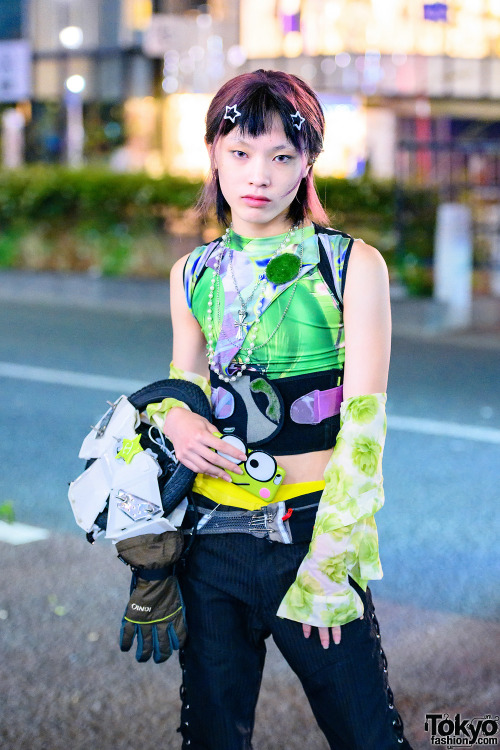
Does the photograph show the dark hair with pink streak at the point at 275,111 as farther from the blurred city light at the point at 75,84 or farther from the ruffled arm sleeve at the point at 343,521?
the blurred city light at the point at 75,84

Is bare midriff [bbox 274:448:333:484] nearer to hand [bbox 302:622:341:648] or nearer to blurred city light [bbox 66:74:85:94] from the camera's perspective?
hand [bbox 302:622:341:648]

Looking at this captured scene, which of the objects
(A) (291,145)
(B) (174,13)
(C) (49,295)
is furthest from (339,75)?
(A) (291,145)

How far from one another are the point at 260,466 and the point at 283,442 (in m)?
0.08

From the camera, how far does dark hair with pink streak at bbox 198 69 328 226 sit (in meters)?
2.31

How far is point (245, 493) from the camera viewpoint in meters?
2.39

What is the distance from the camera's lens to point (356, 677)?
7.50ft

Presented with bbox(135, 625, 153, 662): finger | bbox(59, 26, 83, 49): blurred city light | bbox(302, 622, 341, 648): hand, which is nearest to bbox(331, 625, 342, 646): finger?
bbox(302, 622, 341, 648): hand

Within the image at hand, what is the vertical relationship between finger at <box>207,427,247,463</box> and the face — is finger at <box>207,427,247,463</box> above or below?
below

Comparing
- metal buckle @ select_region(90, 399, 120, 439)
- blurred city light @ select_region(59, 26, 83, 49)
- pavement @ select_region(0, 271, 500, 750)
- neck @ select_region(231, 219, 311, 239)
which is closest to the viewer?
neck @ select_region(231, 219, 311, 239)

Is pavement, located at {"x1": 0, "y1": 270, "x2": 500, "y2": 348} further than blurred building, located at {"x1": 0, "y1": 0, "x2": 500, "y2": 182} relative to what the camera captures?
No

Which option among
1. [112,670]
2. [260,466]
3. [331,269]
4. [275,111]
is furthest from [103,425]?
[112,670]

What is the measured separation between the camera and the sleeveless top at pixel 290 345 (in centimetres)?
236

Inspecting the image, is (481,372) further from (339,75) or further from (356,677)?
(339,75)

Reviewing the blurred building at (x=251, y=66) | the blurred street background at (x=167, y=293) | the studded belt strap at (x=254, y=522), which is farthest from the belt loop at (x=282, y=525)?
the blurred building at (x=251, y=66)
